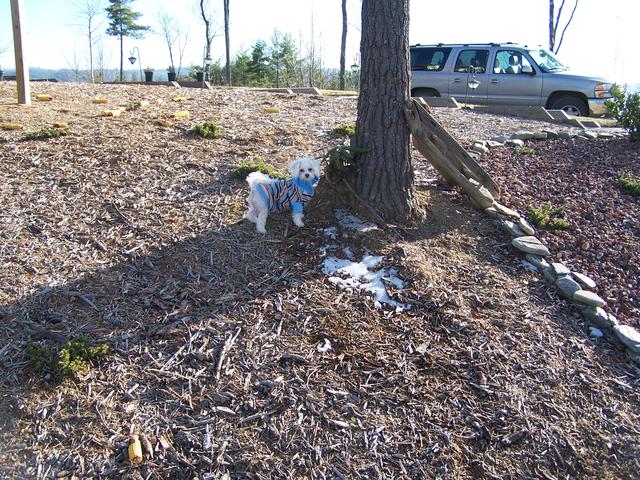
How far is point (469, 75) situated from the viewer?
12.4 meters

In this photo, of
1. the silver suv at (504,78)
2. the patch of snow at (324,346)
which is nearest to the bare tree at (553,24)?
the silver suv at (504,78)

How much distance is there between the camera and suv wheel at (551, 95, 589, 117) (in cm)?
1152

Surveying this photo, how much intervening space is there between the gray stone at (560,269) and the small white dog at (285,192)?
1928 mm

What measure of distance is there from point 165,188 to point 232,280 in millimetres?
1578

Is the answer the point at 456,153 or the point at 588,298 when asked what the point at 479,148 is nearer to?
the point at 456,153

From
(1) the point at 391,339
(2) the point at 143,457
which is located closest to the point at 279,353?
(1) the point at 391,339

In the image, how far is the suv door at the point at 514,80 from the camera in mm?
11734

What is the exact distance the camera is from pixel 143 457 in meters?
2.38

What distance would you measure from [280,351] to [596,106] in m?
11.3

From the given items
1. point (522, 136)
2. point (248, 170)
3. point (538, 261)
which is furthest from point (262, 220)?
point (522, 136)

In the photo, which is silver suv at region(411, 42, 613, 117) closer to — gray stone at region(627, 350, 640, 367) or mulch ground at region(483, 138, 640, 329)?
mulch ground at region(483, 138, 640, 329)

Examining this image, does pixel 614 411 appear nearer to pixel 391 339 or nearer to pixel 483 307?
pixel 483 307

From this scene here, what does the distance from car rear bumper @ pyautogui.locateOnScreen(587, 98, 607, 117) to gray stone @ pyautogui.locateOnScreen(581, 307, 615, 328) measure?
9639 mm

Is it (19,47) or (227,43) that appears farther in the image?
(227,43)
